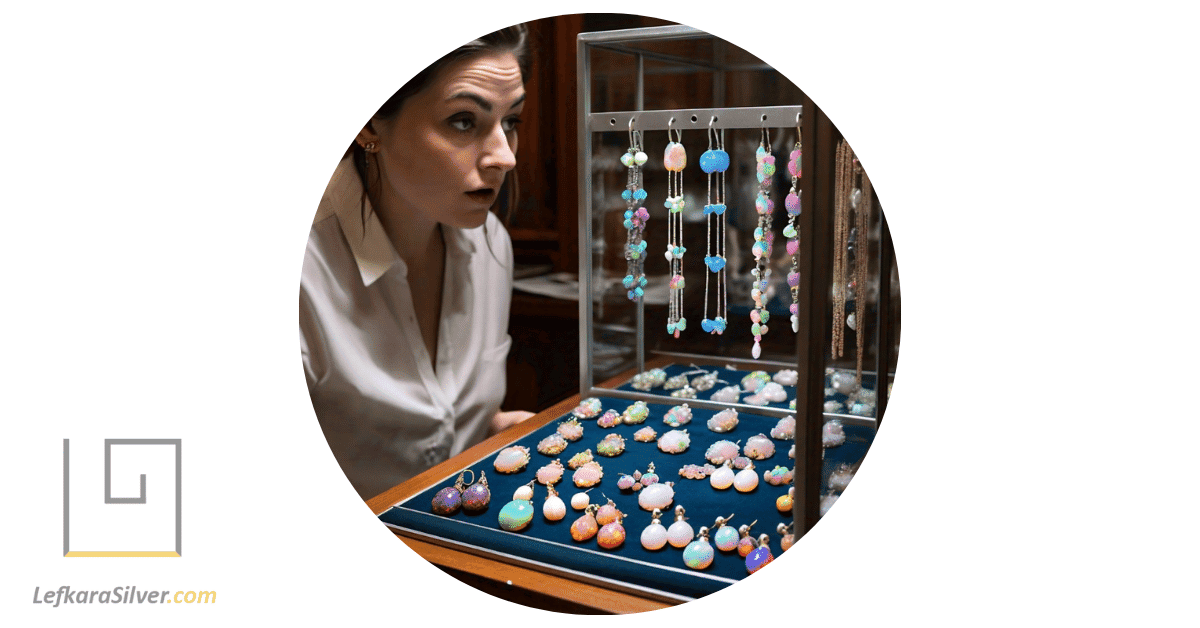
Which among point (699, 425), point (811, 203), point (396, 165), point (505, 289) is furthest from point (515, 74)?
point (699, 425)

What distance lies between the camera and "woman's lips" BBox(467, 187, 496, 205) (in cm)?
221

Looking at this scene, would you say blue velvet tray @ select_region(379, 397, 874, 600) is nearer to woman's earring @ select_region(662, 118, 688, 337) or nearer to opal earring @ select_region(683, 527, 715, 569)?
opal earring @ select_region(683, 527, 715, 569)

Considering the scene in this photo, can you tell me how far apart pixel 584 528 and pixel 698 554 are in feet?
0.87

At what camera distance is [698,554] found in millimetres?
1810

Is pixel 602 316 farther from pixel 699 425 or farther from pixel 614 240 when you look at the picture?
pixel 699 425

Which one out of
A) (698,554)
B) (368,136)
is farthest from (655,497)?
(368,136)

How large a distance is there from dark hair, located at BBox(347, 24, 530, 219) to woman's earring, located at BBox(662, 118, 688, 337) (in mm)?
529

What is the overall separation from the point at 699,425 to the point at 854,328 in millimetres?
782

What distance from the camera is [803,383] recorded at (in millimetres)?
1529

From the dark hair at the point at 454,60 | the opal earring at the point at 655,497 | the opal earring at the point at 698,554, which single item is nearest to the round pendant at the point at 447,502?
the opal earring at the point at 655,497

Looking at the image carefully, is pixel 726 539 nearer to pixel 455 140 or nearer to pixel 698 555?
pixel 698 555

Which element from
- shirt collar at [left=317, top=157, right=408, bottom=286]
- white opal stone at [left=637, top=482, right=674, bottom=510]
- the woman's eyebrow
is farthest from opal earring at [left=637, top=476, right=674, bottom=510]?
the woman's eyebrow

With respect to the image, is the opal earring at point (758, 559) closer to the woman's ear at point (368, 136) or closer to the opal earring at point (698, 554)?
the opal earring at point (698, 554)

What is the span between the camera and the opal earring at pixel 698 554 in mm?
1802
